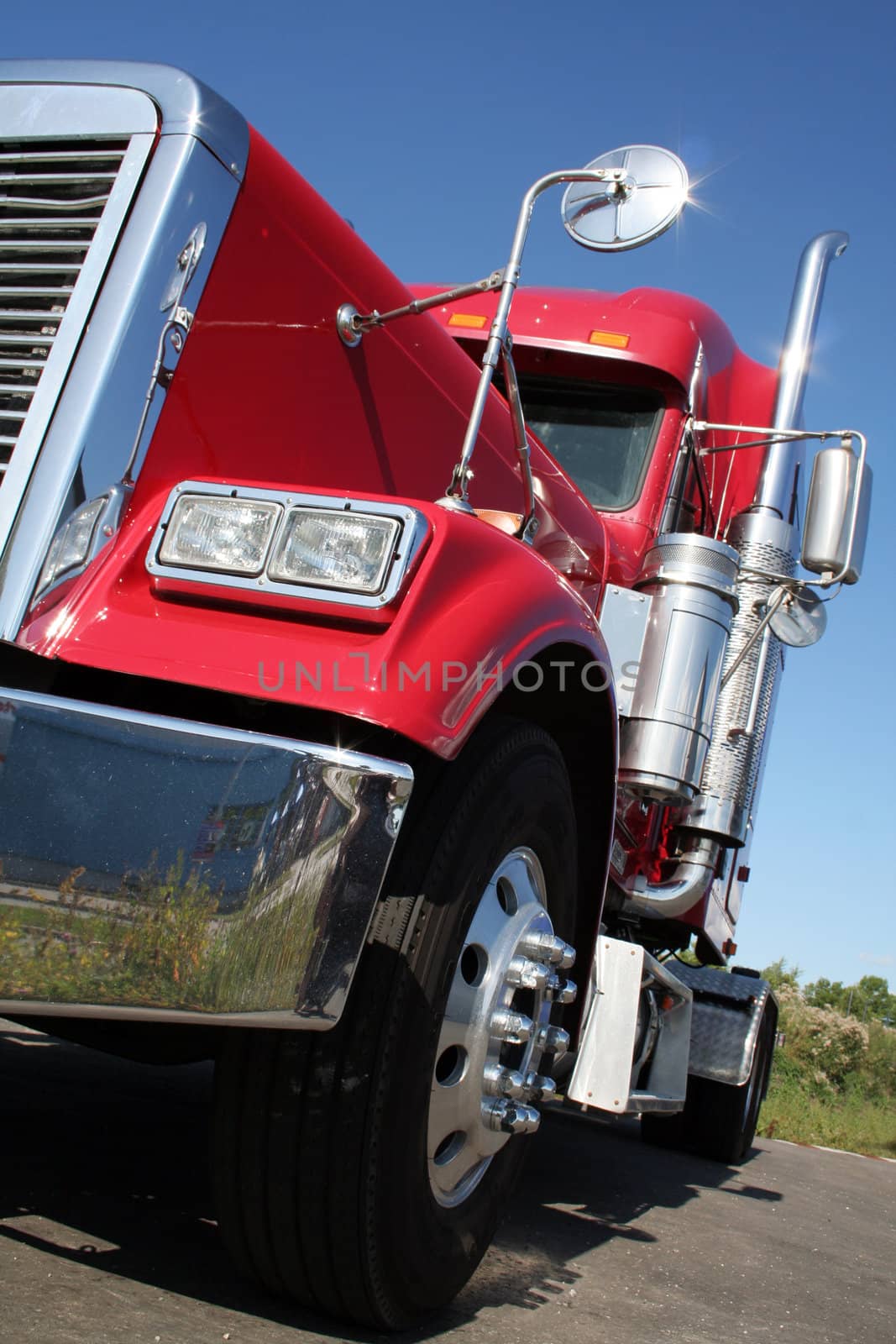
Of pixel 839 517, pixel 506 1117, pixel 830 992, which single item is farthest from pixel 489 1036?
pixel 830 992

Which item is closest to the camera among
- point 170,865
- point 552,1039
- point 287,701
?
point 170,865

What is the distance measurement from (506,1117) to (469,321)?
298 centimetres

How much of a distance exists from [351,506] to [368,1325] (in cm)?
129

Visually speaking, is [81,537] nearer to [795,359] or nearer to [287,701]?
[287,701]

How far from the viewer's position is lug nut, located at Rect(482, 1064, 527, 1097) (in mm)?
2211

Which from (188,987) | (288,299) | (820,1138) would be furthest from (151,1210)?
(820,1138)

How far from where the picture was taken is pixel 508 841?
89.0 inches

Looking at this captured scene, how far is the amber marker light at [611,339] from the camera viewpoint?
4.16 m

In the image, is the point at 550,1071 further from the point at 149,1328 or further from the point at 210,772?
the point at 210,772

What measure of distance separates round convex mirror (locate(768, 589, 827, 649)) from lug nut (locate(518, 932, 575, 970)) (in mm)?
2035

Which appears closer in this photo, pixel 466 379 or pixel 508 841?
pixel 508 841

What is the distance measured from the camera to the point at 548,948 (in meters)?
2.35

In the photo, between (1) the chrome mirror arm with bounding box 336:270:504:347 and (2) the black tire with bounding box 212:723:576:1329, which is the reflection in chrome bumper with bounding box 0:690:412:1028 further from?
(1) the chrome mirror arm with bounding box 336:270:504:347

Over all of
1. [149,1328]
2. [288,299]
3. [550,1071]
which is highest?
[288,299]
